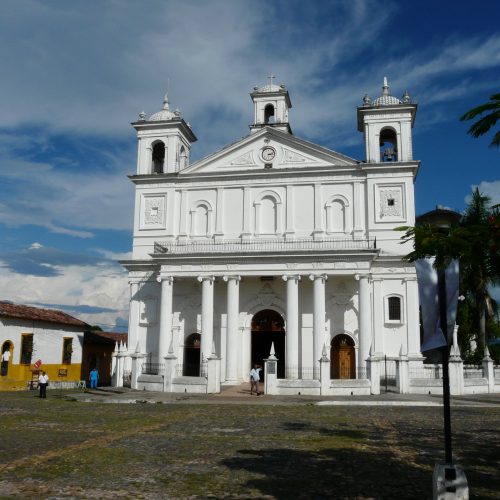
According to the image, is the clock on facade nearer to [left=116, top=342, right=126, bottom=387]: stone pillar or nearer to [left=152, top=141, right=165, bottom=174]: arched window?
[left=152, top=141, right=165, bottom=174]: arched window

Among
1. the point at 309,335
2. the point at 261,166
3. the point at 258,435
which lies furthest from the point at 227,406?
the point at 261,166

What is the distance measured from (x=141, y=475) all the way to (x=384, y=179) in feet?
85.4

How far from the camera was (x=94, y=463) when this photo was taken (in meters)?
9.67

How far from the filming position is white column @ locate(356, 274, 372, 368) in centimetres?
2797

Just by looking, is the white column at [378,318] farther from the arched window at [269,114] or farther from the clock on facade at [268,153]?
the arched window at [269,114]

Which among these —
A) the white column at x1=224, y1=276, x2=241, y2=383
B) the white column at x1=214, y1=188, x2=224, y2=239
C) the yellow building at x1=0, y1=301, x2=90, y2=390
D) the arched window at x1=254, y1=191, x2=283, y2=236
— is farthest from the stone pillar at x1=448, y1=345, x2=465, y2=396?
the yellow building at x1=0, y1=301, x2=90, y2=390

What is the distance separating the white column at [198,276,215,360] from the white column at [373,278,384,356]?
8.65m

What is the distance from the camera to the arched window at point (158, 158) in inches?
1428

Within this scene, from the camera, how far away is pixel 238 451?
11.0 metres

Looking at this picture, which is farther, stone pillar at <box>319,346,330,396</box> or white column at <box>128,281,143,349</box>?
white column at <box>128,281,143,349</box>

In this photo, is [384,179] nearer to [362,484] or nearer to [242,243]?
[242,243]

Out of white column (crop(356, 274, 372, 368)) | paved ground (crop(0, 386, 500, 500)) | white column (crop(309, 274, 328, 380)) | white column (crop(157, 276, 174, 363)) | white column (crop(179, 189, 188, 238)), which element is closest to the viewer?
paved ground (crop(0, 386, 500, 500))

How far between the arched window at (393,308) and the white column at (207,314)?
370 inches

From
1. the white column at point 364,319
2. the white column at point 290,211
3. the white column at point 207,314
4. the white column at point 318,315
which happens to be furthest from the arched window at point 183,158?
the white column at point 364,319
